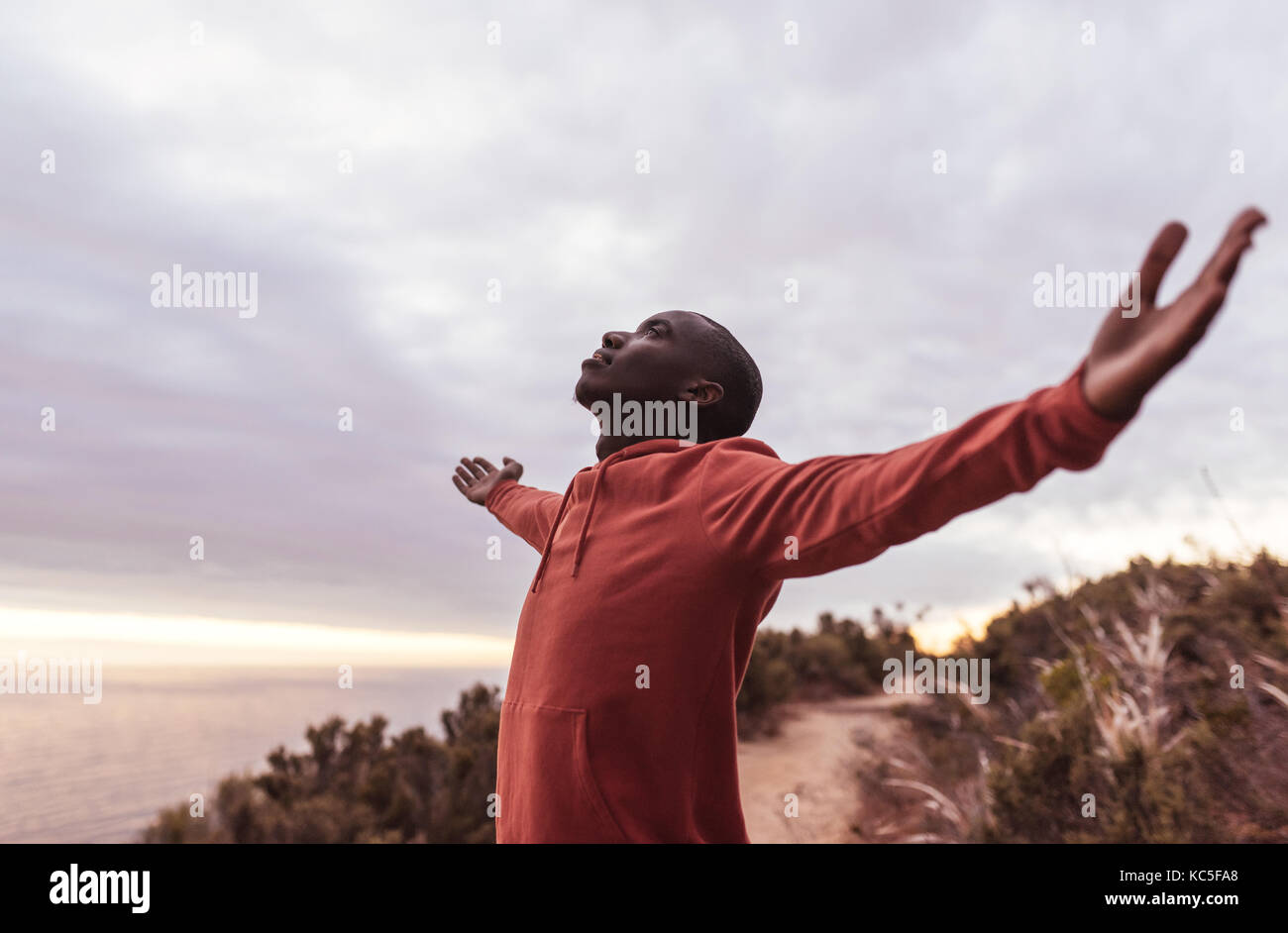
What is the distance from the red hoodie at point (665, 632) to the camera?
1399 millimetres

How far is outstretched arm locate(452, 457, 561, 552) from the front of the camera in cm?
246

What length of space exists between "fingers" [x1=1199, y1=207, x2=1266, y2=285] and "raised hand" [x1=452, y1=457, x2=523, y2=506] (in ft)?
7.35

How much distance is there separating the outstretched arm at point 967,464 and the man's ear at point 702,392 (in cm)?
46

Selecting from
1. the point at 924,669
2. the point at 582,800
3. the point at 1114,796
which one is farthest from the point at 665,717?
the point at 924,669

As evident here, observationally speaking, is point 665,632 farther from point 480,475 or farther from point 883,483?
point 480,475

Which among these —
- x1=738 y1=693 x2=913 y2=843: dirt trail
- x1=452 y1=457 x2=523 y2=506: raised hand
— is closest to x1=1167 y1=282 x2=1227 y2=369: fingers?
x1=452 y1=457 x2=523 y2=506: raised hand

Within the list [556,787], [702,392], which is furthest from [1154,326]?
[556,787]

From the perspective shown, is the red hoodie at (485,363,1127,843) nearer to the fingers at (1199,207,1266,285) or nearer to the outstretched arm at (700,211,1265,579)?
the outstretched arm at (700,211,1265,579)

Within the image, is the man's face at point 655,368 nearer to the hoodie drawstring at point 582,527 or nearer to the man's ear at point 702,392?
the man's ear at point 702,392

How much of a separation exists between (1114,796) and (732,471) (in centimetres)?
495

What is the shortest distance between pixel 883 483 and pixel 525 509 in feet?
4.90

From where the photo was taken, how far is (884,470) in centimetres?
125
